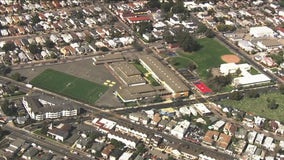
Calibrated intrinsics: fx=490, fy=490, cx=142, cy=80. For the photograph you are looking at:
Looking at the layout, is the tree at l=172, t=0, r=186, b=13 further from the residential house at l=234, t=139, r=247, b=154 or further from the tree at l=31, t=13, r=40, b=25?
the residential house at l=234, t=139, r=247, b=154

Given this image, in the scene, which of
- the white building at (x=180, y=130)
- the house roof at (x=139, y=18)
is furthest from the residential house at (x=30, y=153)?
the house roof at (x=139, y=18)

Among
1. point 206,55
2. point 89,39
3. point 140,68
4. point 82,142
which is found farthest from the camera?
point 89,39

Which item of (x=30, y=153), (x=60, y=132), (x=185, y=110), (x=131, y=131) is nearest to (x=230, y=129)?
(x=185, y=110)

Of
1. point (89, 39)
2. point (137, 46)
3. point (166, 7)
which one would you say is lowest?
point (166, 7)

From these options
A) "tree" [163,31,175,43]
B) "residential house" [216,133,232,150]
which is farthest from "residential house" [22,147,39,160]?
"tree" [163,31,175,43]

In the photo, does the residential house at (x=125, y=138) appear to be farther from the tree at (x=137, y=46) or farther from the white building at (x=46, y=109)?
the tree at (x=137, y=46)

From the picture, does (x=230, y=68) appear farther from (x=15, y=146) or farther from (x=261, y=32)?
(x=15, y=146)
